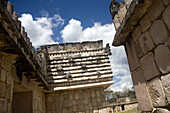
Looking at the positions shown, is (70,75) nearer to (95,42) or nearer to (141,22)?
(95,42)

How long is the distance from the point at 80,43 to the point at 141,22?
531 centimetres

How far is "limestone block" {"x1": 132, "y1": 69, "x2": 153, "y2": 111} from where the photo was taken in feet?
7.43

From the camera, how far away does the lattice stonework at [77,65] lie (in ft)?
21.9

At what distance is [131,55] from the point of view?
276cm

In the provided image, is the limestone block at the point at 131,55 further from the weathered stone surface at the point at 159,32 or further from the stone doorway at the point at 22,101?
the stone doorway at the point at 22,101

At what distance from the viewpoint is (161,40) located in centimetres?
186

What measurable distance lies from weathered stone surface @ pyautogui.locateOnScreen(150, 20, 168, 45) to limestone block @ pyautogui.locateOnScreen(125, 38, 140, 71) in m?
0.64

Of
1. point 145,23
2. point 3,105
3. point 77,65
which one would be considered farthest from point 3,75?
point 77,65

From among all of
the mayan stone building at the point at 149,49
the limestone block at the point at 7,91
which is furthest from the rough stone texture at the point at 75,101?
the mayan stone building at the point at 149,49

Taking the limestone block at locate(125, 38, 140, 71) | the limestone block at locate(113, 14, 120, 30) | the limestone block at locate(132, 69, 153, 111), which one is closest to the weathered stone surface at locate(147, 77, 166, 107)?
the limestone block at locate(132, 69, 153, 111)

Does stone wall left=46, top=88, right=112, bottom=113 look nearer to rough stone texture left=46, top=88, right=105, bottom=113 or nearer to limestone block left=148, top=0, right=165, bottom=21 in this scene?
rough stone texture left=46, top=88, right=105, bottom=113

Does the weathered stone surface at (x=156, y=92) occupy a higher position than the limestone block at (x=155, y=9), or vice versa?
the limestone block at (x=155, y=9)

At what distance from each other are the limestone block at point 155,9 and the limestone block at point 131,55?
0.74 meters

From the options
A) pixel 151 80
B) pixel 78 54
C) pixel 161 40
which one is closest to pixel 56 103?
pixel 78 54
